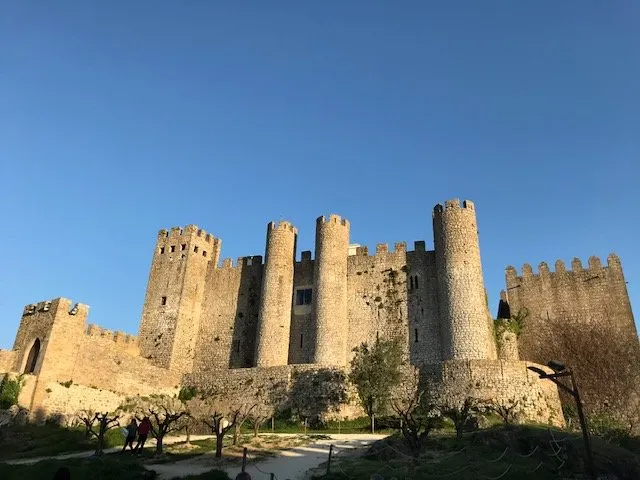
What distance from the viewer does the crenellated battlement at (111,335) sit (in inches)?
1352

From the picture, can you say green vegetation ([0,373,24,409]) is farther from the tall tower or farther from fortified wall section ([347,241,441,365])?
the tall tower

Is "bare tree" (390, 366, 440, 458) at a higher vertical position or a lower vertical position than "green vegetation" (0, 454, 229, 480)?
higher

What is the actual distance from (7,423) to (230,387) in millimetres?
12831

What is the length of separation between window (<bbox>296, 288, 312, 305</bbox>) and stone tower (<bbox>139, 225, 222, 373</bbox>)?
27.2 ft

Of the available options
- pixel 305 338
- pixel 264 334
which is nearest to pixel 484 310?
pixel 305 338

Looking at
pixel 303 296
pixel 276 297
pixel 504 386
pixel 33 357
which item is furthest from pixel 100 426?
pixel 504 386

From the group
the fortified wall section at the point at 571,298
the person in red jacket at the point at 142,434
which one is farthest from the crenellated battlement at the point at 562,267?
the person in red jacket at the point at 142,434

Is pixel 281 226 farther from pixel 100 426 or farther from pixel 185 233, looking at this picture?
pixel 100 426

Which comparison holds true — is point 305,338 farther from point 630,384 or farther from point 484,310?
point 630,384

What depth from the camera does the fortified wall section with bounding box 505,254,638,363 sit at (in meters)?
37.1

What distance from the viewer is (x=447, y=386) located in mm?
31219

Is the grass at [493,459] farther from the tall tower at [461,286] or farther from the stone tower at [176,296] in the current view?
the stone tower at [176,296]

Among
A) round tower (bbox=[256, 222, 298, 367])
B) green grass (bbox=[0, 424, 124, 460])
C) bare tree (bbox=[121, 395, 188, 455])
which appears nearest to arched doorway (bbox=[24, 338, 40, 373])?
green grass (bbox=[0, 424, 124, 460])

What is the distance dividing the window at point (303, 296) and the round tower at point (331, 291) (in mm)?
1245
